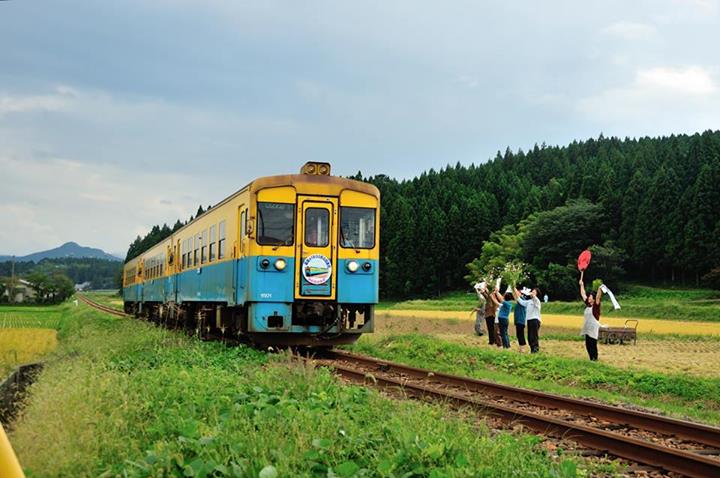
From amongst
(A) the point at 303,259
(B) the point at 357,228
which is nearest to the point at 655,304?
(B) the point at 357,228

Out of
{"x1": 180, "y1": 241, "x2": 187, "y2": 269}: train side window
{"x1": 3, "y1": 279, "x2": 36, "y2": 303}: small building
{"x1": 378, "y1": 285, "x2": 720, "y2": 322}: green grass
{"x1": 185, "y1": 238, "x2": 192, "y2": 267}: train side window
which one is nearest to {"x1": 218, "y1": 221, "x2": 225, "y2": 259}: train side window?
{"x1": 185, "y1": 238, "x2": 192, "y2": 267}: train side window

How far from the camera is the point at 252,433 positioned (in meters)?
5.12

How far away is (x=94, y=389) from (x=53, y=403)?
0.52 metres

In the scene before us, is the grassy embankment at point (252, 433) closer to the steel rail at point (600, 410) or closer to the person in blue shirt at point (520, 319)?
the steel rail at point (600, 410)

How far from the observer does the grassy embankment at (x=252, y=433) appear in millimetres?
4621

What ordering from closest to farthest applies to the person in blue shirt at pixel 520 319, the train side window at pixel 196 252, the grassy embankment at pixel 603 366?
the grassy embankment at pixel 603 366, the person in blue shirt at pixel 520 319, the train side window at pixel 196 252

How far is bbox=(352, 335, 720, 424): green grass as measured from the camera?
35.0 ft

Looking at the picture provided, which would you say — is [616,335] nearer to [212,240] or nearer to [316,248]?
[316,248]

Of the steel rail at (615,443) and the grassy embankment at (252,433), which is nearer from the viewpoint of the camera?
the grassy embankment at (252,433)

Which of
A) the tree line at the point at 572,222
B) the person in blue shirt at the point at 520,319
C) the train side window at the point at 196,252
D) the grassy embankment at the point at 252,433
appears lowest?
the grassy embankment at the point at 252,433

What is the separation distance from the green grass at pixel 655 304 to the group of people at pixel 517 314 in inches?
911

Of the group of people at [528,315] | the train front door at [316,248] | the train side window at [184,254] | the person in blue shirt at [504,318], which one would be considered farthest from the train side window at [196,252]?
the person in blue shirt at [504,318]

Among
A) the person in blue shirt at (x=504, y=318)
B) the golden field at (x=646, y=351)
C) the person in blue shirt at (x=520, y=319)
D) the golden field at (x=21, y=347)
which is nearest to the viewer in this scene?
the golden field at (x=646, y=351)

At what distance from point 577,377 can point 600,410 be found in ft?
13.5
